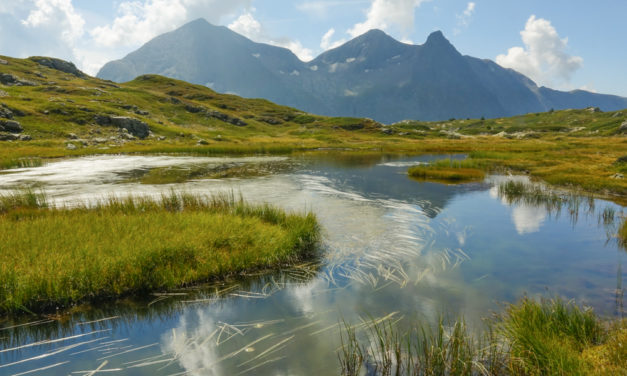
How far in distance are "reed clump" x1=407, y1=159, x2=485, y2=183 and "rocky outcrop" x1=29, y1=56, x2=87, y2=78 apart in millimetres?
205613

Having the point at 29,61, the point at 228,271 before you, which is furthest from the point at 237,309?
the point at 29,61

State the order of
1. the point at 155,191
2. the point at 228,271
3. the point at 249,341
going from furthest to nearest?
the point at 155,191
the point at 228,271
the point at 249,341

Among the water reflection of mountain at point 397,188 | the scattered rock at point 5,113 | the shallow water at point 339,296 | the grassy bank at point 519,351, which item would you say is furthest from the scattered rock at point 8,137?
the grassy bank at point 519,351

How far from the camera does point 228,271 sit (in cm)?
1172

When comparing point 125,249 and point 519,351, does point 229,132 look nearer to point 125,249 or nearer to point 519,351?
point 125,249

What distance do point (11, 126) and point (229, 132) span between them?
65.3m

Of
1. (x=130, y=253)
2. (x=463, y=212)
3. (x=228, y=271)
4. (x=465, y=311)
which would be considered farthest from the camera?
(x=463, y=212)

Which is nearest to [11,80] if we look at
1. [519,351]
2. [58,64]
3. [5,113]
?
[5,113]

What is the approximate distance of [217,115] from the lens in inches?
5620

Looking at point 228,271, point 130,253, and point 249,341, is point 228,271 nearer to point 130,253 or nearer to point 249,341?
point 130,253

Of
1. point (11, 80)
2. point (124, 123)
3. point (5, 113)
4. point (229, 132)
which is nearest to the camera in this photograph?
point (5, 113)

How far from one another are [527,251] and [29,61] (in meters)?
223

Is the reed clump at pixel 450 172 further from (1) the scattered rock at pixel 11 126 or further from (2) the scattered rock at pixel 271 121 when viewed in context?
(2) the scattered rock at pixel 271 121

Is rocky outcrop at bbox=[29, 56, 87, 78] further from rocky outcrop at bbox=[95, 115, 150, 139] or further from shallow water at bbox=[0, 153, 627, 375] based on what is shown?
shallow water at bbox=[0, 153, 627, 375]
